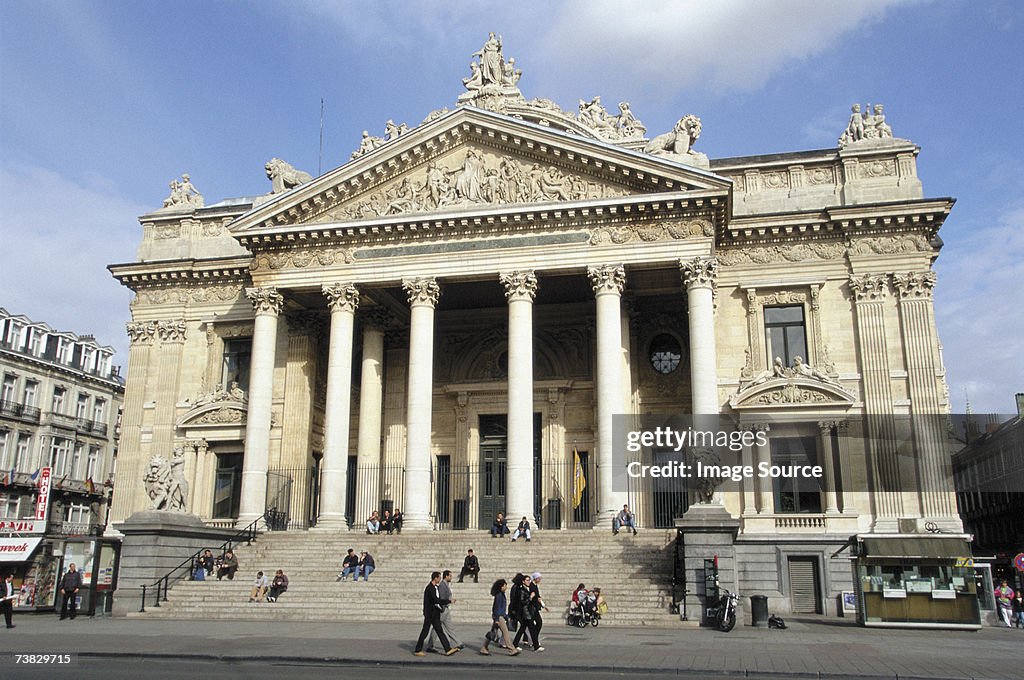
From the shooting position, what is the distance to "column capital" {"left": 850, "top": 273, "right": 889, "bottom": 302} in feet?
108

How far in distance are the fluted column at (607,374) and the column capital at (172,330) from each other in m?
18.6

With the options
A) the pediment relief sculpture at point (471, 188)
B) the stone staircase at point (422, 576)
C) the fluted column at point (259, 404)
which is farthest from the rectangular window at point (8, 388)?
the stone staircase at point (422, 576)

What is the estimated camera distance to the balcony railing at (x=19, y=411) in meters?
56.9

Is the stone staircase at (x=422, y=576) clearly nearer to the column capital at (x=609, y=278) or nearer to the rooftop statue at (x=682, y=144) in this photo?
the column capital at (x=609, y=278)

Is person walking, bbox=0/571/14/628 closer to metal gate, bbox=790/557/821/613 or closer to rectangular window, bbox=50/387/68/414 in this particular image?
metal gate, bbox=790/557/821/613

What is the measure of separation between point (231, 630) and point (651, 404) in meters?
19.4

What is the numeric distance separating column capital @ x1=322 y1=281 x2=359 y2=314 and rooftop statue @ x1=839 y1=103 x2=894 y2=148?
19.9 metres

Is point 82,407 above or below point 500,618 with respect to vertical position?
above

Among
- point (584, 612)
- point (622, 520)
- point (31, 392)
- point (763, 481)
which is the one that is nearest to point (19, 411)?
point (31, 392)

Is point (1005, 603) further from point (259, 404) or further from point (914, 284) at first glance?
point (259, 404)

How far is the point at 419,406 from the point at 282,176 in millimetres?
11115

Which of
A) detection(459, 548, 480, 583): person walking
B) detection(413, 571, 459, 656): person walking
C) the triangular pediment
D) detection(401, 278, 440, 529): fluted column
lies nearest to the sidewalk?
detection(413, 571, 459, 656): person walking

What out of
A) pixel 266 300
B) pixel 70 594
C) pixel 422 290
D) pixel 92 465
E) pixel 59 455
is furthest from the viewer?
pixel 92 465

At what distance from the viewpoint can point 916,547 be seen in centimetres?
2278
